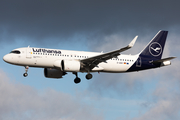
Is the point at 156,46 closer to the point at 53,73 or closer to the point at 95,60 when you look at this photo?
the point at 95,60

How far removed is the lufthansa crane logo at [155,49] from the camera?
51188 mm

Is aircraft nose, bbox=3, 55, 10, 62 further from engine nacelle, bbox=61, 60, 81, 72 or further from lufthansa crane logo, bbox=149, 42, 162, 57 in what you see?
lufthansa crane logo, bbox=149, 42, 162, 57

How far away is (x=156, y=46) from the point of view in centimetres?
5203

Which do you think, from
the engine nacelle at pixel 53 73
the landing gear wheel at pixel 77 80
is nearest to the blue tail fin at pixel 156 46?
the landing gear wheel at pixel 77 80

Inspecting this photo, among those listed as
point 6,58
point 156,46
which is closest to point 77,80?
point 6,58

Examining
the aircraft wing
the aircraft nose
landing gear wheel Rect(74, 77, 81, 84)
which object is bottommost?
landing gear wheel Rect(74, 77, 81, 84)

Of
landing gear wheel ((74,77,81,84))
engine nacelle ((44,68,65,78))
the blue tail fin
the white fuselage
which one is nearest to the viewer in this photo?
the white fuselage

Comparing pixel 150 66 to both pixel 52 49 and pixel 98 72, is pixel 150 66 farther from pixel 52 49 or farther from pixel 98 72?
pixel 52 49

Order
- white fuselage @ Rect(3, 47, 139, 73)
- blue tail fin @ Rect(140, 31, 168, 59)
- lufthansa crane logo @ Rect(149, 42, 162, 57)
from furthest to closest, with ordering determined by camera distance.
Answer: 1. lufthansa crane logo @ Rect(149, 42, 162, 57)
2. blue tail fin @ Rect(140, 31, 168, 59)
3. white fuselage @ Rect(3, 47, 139, 73)

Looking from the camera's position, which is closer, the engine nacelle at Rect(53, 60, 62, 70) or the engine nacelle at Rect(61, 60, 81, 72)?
the engine nacelle at Rect(61, 60, 81, 72)

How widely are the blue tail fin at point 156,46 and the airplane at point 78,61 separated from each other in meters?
0.18

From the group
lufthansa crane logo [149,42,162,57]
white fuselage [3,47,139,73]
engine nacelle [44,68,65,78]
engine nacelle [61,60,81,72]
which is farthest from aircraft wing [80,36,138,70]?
lufthansa crane logo [149,42,162,57]

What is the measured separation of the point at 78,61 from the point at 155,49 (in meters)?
13.9

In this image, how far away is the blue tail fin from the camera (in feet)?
167
